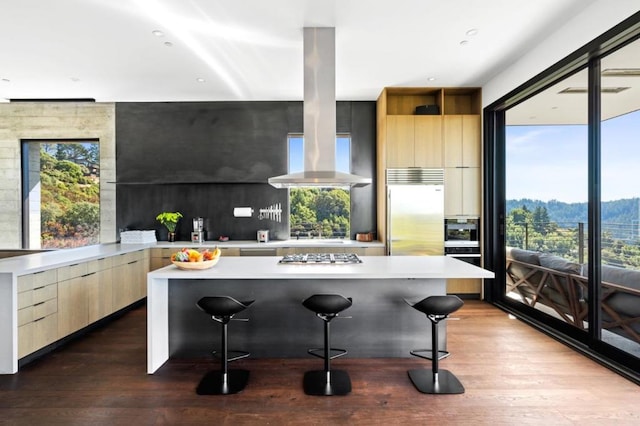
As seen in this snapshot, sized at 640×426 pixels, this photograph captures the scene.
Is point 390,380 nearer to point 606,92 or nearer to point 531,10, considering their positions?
point 606,92

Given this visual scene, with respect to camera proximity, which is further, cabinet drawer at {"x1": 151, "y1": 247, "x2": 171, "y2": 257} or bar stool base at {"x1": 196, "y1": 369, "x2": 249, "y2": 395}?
cabinet drawer at {"x1": 151, "y1": 247, "x2": 171, "y2": 257}

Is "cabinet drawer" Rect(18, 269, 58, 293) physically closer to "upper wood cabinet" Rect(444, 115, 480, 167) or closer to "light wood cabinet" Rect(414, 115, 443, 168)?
"light wood cabinet" Rect(414, 115, 443, 168)

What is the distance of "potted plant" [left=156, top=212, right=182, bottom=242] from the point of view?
16.7 ft

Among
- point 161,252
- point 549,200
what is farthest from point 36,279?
point 549,200

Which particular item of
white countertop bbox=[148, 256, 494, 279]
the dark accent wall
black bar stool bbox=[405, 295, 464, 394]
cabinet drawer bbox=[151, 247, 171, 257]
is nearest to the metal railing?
white countertop bbox=[148, 256, 494, 279]

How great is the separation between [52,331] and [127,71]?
9.89ft

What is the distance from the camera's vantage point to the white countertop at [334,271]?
255 centimetres

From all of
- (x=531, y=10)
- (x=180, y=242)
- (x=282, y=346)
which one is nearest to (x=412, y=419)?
(x=282, y=346)

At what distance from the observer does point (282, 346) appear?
3.00 meters

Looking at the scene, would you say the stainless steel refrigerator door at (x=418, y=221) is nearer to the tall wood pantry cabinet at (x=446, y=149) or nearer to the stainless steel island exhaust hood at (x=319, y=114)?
the tall wood pantry cabinet at (x=446, y=149)

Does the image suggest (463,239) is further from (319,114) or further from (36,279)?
(36,279)

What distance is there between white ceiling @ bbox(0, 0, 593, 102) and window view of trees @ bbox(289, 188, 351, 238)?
1.61 meters

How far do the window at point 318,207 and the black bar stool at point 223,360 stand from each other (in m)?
2.89

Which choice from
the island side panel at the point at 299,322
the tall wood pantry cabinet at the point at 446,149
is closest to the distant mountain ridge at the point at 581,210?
the tall wood pantry cabinet at the point at 446,149
